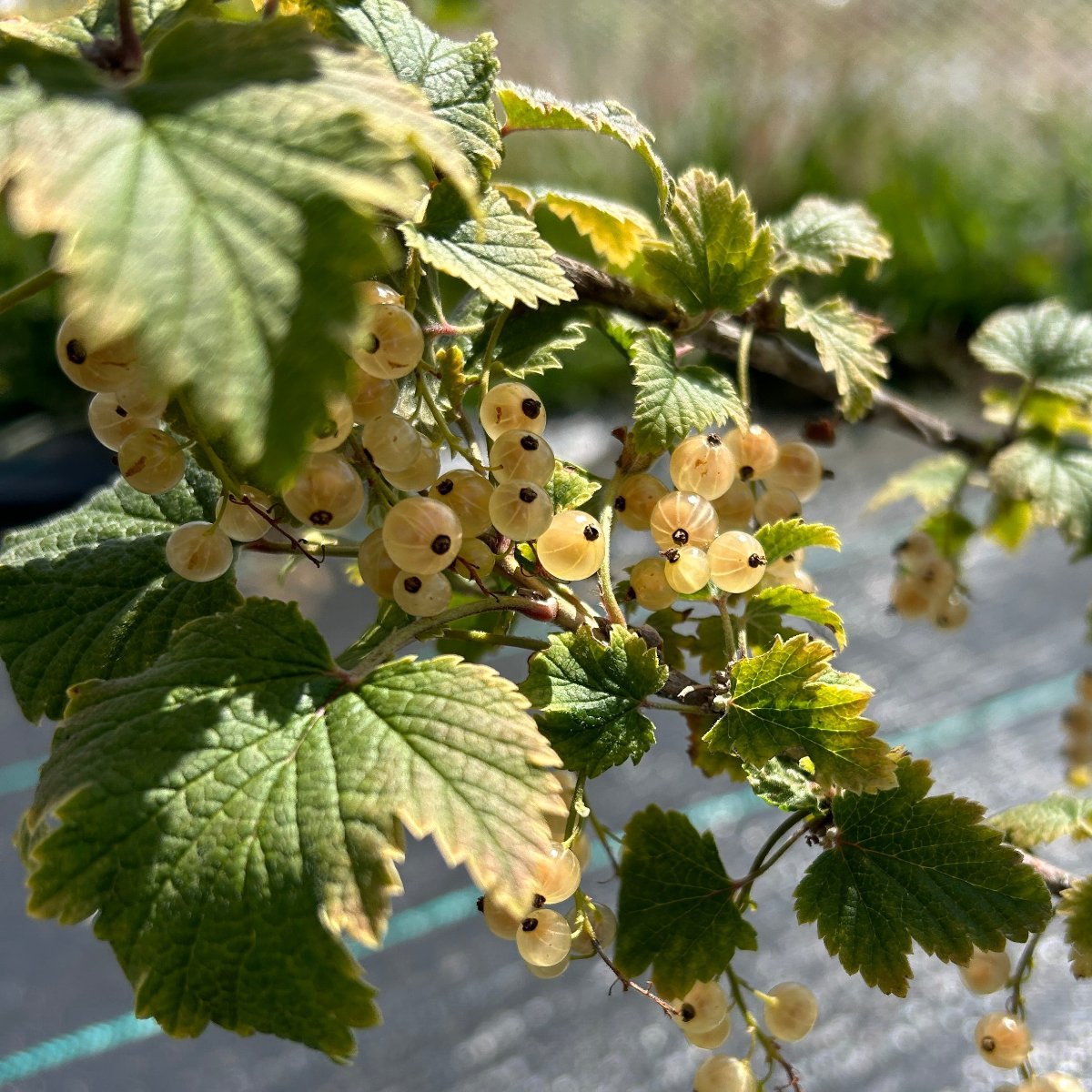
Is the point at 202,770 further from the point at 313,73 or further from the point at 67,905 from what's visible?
the point at 313,73

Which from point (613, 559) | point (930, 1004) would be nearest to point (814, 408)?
point (613, 559)

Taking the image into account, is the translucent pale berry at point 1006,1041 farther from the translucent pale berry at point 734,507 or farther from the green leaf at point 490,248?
the green leaf at point 490,248

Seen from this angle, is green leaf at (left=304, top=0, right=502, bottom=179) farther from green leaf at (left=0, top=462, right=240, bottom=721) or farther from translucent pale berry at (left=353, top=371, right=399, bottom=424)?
green leaf at (left=0, top=462, right=240, bottom=721)

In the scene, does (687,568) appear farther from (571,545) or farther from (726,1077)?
(726,1077)

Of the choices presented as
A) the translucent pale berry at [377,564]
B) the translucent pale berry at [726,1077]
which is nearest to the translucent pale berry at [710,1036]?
the translucent pale berry at [726,1077]

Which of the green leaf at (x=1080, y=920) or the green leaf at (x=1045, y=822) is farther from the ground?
the green leaf at (x=1080, y=920)

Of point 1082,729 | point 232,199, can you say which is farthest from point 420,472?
point 1082,729

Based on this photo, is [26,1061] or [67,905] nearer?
[67,905]
